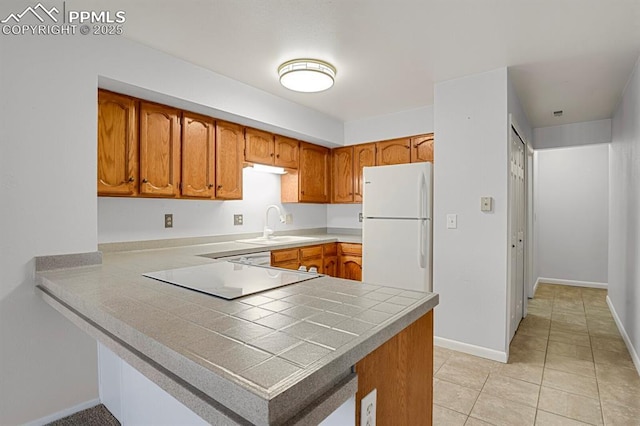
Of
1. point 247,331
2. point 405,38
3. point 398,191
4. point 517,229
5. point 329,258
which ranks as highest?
point 405,38

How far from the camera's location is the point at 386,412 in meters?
1.05

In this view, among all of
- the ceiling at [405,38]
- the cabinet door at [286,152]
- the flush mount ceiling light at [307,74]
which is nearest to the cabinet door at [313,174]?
the cabinet door at [286,152]

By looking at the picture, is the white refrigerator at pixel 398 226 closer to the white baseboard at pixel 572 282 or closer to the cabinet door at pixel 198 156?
the cabinet door at pixel 198 156

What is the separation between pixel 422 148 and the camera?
360cm

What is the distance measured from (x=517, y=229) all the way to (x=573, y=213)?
306 cm

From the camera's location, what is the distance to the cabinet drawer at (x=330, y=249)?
364 cm

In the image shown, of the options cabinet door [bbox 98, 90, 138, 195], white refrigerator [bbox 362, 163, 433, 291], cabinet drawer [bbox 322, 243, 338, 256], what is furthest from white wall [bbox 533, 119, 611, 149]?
cabinet door [bbox 98, 90, 138, 195]

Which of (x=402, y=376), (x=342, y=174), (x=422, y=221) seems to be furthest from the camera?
(x=342, y=174)

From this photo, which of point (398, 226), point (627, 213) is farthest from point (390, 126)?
point (627, 213)

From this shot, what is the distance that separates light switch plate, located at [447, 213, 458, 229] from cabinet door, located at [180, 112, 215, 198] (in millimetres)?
2093

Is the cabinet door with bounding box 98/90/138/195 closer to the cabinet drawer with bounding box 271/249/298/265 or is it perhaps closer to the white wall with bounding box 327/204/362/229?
A: the cabinet drawer with bounding box 271/249/298/265

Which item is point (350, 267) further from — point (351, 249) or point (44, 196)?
point (44, 196)

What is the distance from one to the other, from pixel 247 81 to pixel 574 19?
2318 millimetres

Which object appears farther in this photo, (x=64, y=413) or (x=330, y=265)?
(x=330, y=265)
